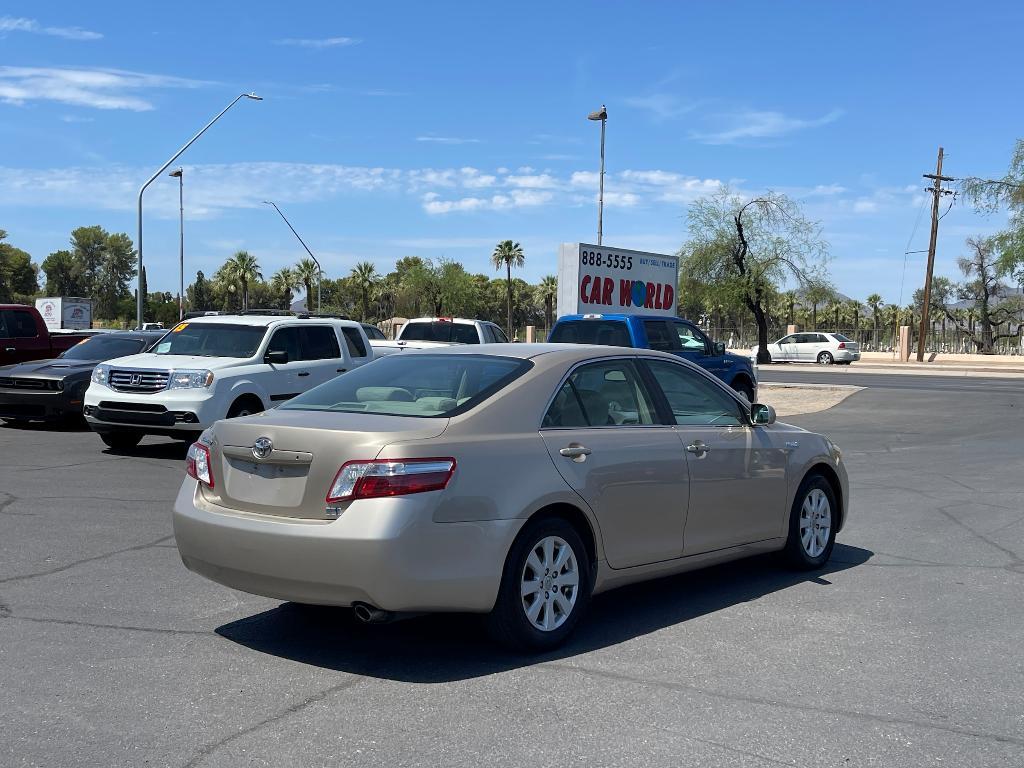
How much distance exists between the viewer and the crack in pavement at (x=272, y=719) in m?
4.00

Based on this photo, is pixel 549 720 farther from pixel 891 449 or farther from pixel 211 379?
pixel 891 449

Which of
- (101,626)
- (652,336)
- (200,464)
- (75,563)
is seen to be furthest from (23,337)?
(200,464)

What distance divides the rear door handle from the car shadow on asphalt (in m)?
0.95

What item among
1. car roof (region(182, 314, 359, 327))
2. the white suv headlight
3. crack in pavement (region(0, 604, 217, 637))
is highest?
car roof (region(182, 314, 359, 327))

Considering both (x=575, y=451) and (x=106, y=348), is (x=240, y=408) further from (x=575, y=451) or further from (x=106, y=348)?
(x=575, y=451)

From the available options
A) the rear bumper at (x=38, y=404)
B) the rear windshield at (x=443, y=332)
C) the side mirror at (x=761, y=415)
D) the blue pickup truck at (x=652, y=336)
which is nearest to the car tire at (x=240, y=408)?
the rear bumper at (x=38, y=404)

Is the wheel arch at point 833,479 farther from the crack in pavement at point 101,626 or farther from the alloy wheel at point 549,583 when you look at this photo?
the crack in pavement at point 101,626

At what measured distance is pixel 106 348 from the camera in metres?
17.6

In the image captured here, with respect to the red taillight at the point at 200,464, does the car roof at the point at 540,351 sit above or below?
above

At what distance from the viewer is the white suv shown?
12672 millimetres

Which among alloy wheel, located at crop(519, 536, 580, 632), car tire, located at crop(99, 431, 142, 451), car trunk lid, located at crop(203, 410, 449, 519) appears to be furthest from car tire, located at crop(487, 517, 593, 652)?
car tire, located at crop(99, 431, 142, 451)

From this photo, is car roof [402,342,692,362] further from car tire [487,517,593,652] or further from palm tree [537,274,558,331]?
palm tree [537,274,558,331]

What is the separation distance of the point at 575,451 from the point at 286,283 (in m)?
104

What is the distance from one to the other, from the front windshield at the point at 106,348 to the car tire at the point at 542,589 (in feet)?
44.7
